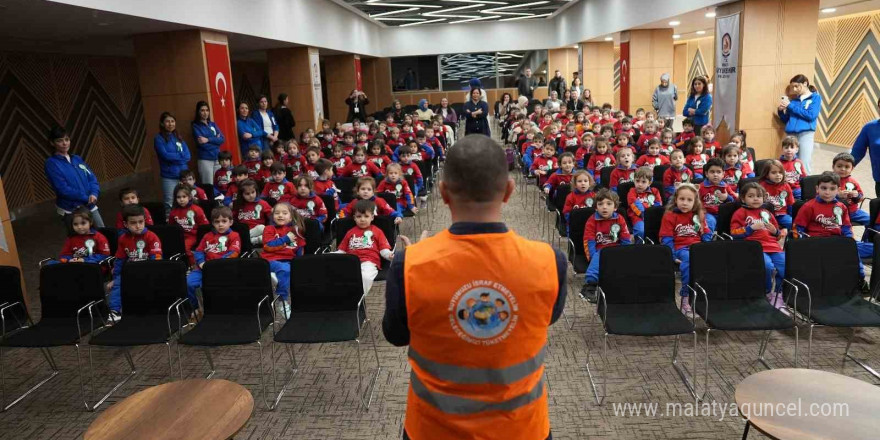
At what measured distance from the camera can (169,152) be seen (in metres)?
8.24

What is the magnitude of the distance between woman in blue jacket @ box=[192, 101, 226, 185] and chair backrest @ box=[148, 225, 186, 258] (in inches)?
140

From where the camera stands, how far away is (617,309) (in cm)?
414

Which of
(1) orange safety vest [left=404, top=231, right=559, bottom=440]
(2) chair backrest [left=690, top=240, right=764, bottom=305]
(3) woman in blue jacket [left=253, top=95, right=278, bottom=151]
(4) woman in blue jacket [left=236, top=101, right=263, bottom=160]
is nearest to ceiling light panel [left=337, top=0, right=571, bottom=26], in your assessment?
(3) woman in blue jacket [left=253, top=95, right=278, bottom=151]

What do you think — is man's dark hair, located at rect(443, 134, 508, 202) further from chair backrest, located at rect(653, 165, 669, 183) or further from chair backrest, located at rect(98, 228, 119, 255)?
chair backrest, located at rect(653, 165, 669, 183)

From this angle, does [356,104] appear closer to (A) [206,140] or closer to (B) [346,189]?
(A) [206,140]

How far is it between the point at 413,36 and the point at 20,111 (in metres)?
16.5

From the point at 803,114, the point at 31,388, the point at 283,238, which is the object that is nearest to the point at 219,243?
the point at 283,238

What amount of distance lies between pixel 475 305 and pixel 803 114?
9225 millimetres

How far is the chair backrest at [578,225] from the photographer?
552cm

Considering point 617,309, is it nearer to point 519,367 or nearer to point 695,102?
point 519,367

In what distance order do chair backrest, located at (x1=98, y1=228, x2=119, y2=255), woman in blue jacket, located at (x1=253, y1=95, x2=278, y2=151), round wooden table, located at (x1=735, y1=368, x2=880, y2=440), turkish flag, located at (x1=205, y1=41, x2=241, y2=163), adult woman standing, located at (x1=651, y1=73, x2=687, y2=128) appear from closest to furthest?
round wooden table, located at (x1=735, y1=368, x2=880, y2=440) < chair backrest, located at (x1=98, y1=228, x2=119, y2=255) < turkish flag, located at (x1=205, y1=41, x2=241, y2=163) < woman in blue jacket, located at (x1=253, y1=95, x2=278, y2=151) < adult woman standing, located at (x1=651, y1=73, x2=687, y2=128)

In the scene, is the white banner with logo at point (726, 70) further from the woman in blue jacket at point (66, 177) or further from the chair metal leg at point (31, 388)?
the chair metal leg at point (31, 388)

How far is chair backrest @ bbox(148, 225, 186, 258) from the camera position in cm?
571

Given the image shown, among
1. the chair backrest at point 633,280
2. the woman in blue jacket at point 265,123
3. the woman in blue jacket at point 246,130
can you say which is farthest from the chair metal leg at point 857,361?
the woman in blue jacket at point 265,123
